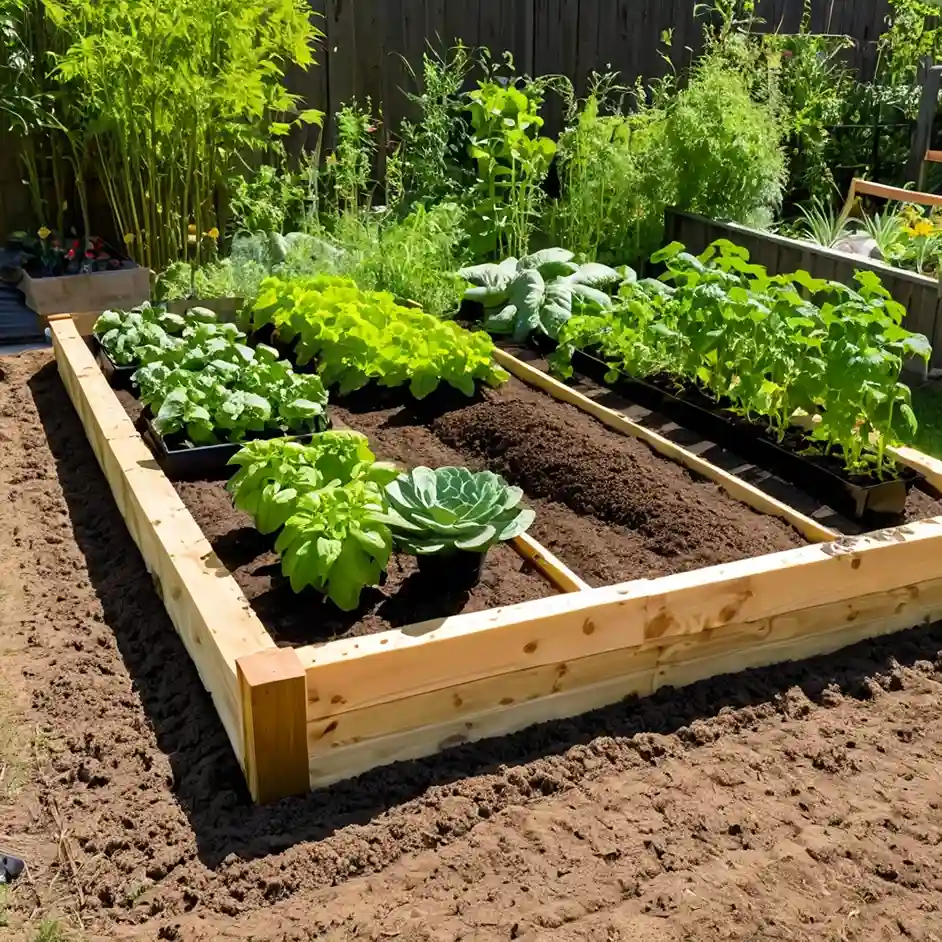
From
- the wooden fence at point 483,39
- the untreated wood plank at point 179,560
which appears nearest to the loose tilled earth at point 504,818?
the untreated wood plank at point 179,560

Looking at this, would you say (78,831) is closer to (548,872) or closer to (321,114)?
(548,872)

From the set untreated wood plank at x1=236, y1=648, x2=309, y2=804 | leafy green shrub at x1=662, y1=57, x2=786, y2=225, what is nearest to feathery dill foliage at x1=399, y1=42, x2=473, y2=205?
leafy green shrub at x1=662, y1=57, x2=786, y2=225

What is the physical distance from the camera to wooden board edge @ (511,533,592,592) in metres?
3.25

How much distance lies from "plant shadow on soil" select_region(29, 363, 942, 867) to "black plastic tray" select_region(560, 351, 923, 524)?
1.65 feet

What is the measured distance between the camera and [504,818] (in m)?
2.64

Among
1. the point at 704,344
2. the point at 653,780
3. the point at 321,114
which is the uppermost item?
the point at 321,114

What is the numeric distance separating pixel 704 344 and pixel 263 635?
2.34 metres

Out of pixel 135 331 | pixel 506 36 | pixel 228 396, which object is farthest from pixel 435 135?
pixel 228 396

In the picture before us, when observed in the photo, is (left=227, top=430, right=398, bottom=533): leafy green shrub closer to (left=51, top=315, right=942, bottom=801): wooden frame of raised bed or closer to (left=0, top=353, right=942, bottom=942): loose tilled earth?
(left=51, top=315, right=942, bottom=801): wooden frame of raised bed

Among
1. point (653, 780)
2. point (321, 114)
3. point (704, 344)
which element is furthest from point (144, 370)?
point (321, 114)

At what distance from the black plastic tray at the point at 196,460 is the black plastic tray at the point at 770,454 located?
1669 millimetres

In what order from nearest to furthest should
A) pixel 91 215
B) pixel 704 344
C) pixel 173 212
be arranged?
pixel 704 344 < pixel 173 212 < pixel 91 215

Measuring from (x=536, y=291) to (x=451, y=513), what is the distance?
2941mm

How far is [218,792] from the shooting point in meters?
2.68
